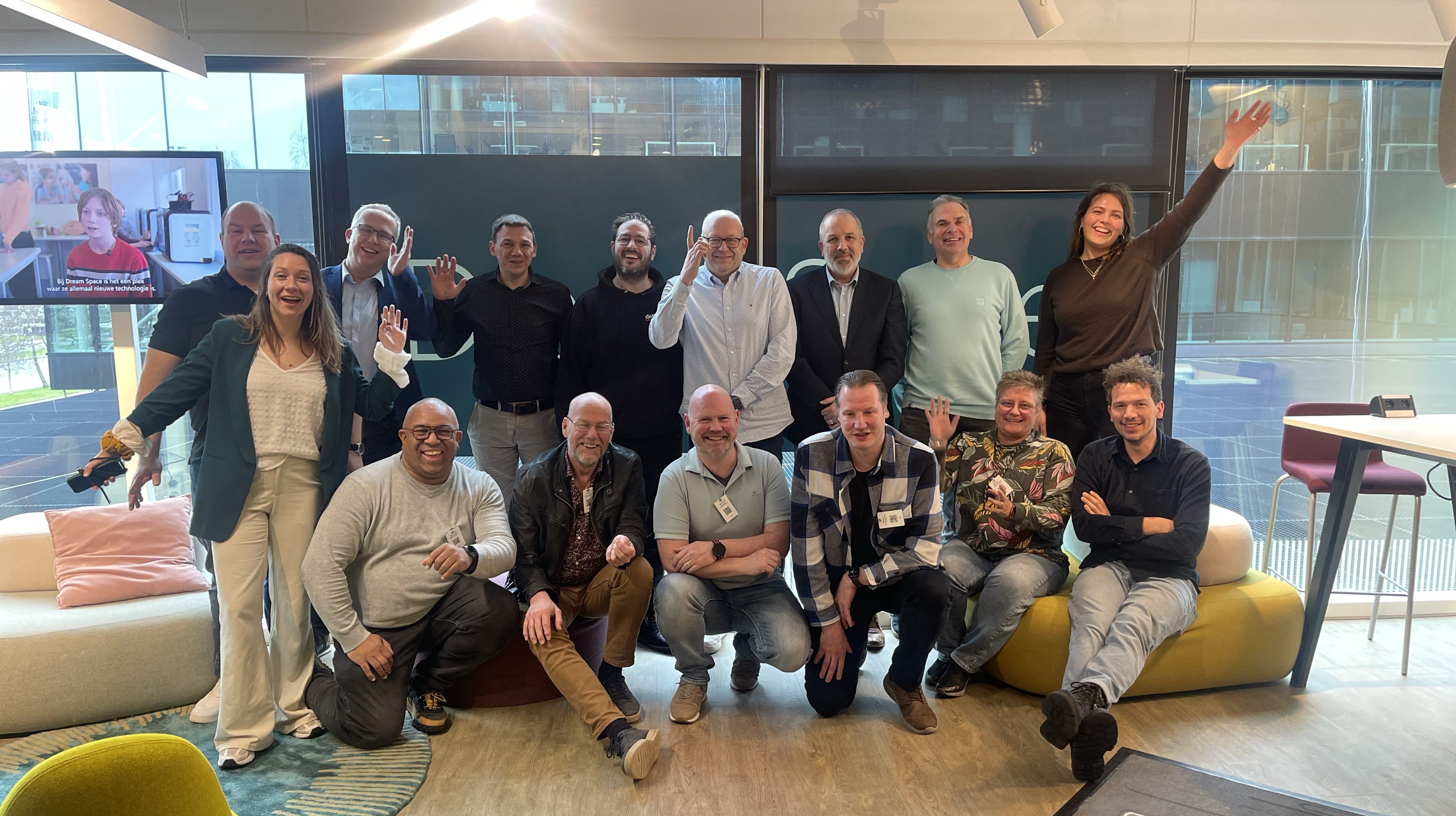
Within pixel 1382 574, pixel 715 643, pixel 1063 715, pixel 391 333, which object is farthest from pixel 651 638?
pixel 1382 574

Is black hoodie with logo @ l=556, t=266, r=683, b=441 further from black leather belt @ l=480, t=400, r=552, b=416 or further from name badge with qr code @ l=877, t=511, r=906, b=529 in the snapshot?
name badge with qr code @ l=877, t=511, r=906, b=529

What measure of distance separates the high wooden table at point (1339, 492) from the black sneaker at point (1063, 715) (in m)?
1.20

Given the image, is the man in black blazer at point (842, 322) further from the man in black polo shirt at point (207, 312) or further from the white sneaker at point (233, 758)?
the white sneaker at point (233, 758)

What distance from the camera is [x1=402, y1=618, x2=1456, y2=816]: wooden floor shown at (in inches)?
99.8

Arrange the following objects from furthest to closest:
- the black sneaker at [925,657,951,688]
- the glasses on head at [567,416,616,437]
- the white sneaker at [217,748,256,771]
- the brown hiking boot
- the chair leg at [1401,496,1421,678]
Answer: the chair leg at [1401,496,1421,678] < the black sneaker at [925,657,951,688] < the glasses on head at [567,416,616,437] < the brown hiking boot < the white sneaker at [217,748,256,771]

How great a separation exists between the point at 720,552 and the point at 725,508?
146 millimetres

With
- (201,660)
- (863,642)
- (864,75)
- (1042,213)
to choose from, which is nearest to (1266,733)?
(863,642)

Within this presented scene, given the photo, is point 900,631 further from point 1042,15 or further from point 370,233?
point 1042,15

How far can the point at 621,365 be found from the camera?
3.55 m

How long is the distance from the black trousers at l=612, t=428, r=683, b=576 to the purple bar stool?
7.83 feet

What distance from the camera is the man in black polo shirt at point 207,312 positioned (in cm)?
305

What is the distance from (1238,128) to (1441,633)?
2.25m

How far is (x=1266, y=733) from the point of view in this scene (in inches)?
115

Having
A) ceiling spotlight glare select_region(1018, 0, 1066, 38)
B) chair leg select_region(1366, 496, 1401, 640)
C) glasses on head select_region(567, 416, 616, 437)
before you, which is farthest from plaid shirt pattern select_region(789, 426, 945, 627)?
chair leg select_region(1366, 496, 1401, 640)
